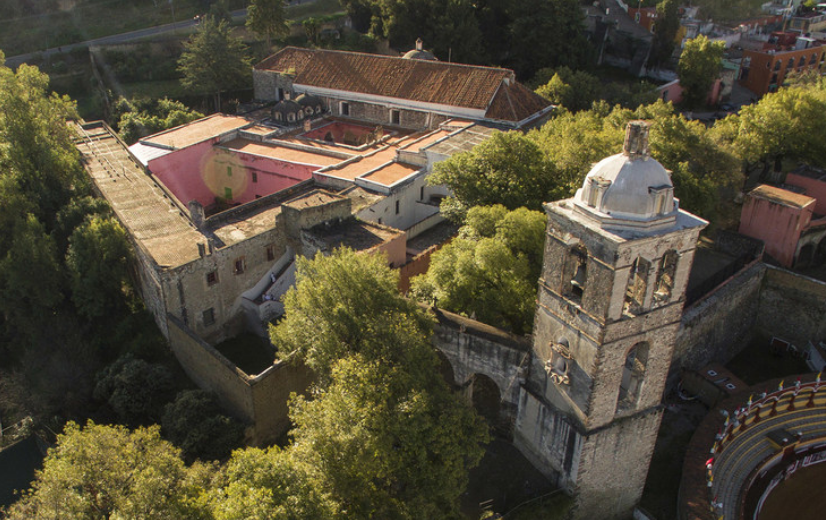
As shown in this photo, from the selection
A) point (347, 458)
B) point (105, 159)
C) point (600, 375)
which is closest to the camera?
point (347, 458)

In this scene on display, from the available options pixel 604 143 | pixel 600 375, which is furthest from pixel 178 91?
pixel 600 375

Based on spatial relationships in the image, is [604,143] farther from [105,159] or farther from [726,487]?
[105,159]

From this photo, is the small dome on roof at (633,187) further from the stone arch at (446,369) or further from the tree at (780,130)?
the tree at (780,130)

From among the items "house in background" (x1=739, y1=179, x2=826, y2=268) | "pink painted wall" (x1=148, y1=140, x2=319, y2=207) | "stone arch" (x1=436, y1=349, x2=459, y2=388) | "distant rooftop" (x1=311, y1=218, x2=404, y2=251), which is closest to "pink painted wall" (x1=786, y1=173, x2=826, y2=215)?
"house in background" (x1=739, y1=179, x2=826, y2=268)

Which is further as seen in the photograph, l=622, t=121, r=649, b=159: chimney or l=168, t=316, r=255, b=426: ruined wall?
l=168, t=316, r=255, b=426: ruined wall

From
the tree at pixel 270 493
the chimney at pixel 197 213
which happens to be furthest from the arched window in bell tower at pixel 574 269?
the chimney at pixel 197 213

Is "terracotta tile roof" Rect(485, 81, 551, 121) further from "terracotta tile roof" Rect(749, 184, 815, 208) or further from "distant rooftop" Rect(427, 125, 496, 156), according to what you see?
"terracotta tile roof" Rect(749, 184, 815, 208)
